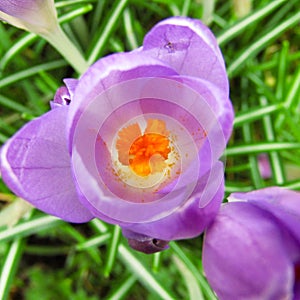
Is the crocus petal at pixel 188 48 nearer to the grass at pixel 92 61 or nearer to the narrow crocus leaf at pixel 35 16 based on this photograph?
the narrow crocus leaf at pixel 35 16

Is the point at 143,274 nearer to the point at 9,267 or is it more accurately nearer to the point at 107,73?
the point at 9,267

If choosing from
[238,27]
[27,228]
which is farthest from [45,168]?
[238,27]

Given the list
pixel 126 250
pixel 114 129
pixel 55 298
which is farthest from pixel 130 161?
pixel 55 298

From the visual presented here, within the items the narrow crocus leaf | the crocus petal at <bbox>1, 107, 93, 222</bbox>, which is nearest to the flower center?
the crocus petal at <bbox>1, 107, 93, 222</bbox>

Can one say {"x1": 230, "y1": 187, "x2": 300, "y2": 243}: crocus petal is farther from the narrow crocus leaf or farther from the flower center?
the narrow crocus leaf

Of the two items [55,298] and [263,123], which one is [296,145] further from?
[55,298]

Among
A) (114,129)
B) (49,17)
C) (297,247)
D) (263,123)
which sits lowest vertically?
(263,123)
